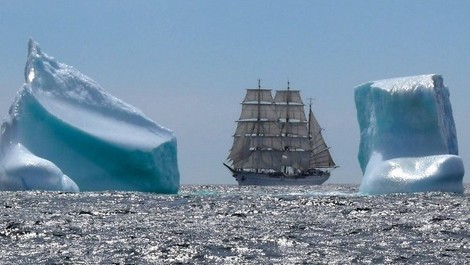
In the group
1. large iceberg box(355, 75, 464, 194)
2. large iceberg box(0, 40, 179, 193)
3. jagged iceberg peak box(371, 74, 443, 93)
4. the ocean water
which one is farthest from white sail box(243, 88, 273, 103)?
the ocean water

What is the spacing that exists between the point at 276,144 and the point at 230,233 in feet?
239

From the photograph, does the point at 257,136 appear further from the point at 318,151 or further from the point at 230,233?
the point at 230,233

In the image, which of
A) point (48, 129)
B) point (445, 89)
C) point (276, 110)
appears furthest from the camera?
point (276, 110)

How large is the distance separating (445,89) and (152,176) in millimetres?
12778

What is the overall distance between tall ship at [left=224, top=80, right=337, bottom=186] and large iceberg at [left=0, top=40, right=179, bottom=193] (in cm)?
5454

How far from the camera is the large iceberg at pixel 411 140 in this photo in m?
35.5

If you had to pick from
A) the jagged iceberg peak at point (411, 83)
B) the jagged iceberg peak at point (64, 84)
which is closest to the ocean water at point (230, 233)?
the jagged iceberg peak at point (64, 84)

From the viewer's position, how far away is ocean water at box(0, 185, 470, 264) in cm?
1652

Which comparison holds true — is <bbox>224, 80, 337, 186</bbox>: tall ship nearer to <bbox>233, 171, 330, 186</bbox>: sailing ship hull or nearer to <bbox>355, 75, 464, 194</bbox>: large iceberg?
<bbox>233, 171, 330, 186</bbox>: sailing ship hull

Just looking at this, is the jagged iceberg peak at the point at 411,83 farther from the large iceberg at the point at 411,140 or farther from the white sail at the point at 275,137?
the white sail at the point at 275,137

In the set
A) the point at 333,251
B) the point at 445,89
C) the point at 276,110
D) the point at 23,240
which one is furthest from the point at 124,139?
the point at 276,110

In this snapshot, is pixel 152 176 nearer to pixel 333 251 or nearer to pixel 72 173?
pixel 72 173

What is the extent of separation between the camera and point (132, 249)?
17.6 metres

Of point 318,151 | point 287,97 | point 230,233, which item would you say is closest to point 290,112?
point 287,97
